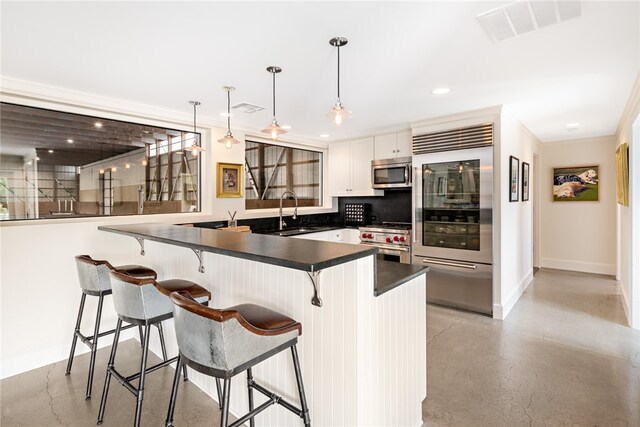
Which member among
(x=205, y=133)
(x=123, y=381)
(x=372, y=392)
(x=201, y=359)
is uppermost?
(x=205, y=133)

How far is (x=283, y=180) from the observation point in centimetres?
528

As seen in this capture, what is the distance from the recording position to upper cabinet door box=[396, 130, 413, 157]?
4.69 m

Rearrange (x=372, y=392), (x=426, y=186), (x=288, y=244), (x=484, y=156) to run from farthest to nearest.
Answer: (x=426, y=186)
(x=484, y=156)
(x=288, y=244)
(x=372, y=392)

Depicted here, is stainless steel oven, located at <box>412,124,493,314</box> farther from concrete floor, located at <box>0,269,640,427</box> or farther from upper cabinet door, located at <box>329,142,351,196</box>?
upper cabinet door, located at <box>329,142,351,196</box>

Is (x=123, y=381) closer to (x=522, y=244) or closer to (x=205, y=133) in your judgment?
(x=205, y=133)

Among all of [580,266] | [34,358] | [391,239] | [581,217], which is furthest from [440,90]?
[580,266]

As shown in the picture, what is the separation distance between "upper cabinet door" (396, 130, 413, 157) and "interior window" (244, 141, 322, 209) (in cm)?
151

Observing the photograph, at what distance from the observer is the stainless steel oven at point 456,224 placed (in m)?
3.80

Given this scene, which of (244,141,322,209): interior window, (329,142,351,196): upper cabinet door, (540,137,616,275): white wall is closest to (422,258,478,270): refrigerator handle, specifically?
(329,142,351,196): upper cabinet door

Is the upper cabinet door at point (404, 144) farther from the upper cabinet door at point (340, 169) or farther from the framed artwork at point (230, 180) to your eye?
the framed artwork at point (230, 180)

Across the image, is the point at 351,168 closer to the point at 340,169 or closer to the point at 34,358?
the point at 340,169

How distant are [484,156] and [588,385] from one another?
90.3 inches

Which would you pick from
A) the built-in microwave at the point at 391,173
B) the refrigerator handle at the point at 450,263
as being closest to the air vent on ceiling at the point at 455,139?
the built-in microwave at the point at 391,173

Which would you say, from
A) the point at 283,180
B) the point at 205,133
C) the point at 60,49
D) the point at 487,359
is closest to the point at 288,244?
the point at 60,49
